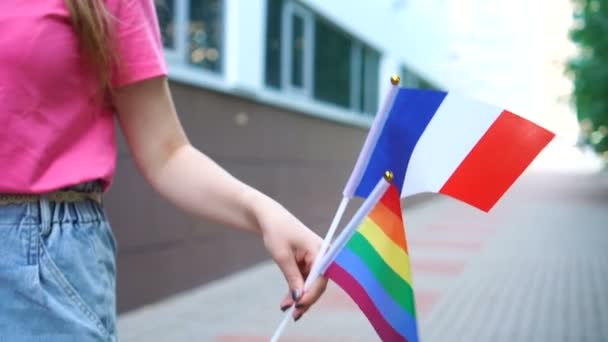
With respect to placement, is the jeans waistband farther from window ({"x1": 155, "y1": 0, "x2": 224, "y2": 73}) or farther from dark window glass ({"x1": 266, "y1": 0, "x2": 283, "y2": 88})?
dark window glass ({"x1": 266, "y1": 0, "x2": 283, "y2": 88})

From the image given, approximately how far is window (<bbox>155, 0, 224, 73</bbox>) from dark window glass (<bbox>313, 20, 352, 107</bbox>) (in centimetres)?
273

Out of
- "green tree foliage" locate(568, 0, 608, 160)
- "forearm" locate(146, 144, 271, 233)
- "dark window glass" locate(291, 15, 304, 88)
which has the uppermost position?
"forearm" locate(146, 144, 271, 233)

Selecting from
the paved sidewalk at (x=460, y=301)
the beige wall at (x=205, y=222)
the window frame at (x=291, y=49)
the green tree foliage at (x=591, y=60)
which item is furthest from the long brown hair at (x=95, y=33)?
the green tree foliage at (x=591, y=60)

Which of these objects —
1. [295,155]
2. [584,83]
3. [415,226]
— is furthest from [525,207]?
[295,155]

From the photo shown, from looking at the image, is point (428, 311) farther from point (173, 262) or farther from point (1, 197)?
point (1, 197)

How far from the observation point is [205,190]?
1302mm

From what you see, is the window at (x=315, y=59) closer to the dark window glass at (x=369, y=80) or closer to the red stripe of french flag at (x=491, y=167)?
the dark window glass at (x=369, y=80)

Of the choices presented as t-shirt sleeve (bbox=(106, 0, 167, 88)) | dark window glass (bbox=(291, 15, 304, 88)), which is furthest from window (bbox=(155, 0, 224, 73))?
t-shirt sleeve (bbox=(106, 0, 167, 88))

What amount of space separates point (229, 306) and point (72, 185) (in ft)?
16.6

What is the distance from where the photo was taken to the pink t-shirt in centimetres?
114

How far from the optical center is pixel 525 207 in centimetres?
1717

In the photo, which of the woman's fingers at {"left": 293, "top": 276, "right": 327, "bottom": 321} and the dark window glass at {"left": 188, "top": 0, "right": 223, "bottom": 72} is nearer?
the woman's fingers at {"left": 293, "top": 276, "right": 327, "bottom": 321}

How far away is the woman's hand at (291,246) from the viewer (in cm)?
124

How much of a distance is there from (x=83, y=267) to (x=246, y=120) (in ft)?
20.6
